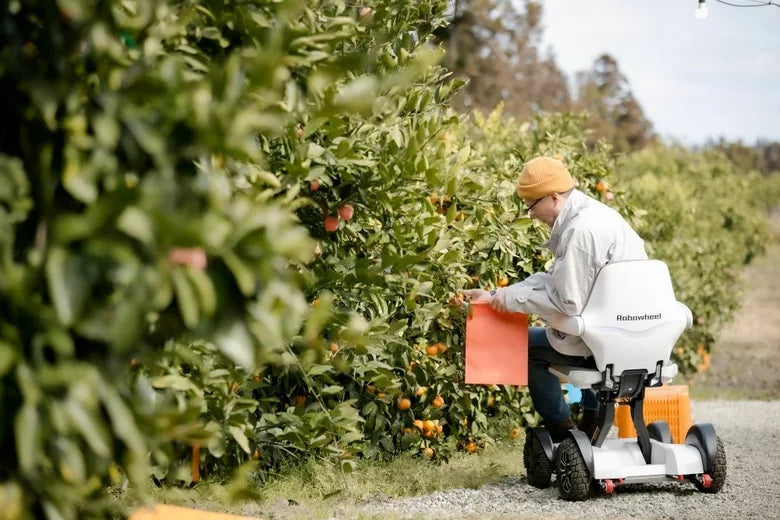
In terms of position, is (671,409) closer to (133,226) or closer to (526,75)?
(133,226)

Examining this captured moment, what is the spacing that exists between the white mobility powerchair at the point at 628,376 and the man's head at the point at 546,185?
46 centimetres

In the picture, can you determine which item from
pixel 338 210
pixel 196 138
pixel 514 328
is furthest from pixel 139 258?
pixel 514 328

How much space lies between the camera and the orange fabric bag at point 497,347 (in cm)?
441

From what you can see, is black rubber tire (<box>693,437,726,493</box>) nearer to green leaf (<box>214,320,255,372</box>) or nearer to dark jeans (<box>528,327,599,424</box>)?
dark jeans (<box>528,327,599,424</box>)

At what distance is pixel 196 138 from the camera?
1789 mm

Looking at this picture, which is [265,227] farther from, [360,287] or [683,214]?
[683,214]

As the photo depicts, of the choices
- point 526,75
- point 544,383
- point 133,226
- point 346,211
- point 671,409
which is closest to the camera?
point 133,226

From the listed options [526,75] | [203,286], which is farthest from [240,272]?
[526,75]

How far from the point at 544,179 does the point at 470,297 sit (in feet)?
2.16

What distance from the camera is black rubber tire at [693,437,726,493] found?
4285mm

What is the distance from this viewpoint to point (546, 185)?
433 centimetres

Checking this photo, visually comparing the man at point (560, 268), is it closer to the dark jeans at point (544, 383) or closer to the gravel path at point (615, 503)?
the dark jeans at point (544, 383)

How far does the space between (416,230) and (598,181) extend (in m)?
2.77

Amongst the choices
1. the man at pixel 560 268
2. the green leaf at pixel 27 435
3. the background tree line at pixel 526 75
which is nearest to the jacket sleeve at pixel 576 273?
the man at pixel 560 268
